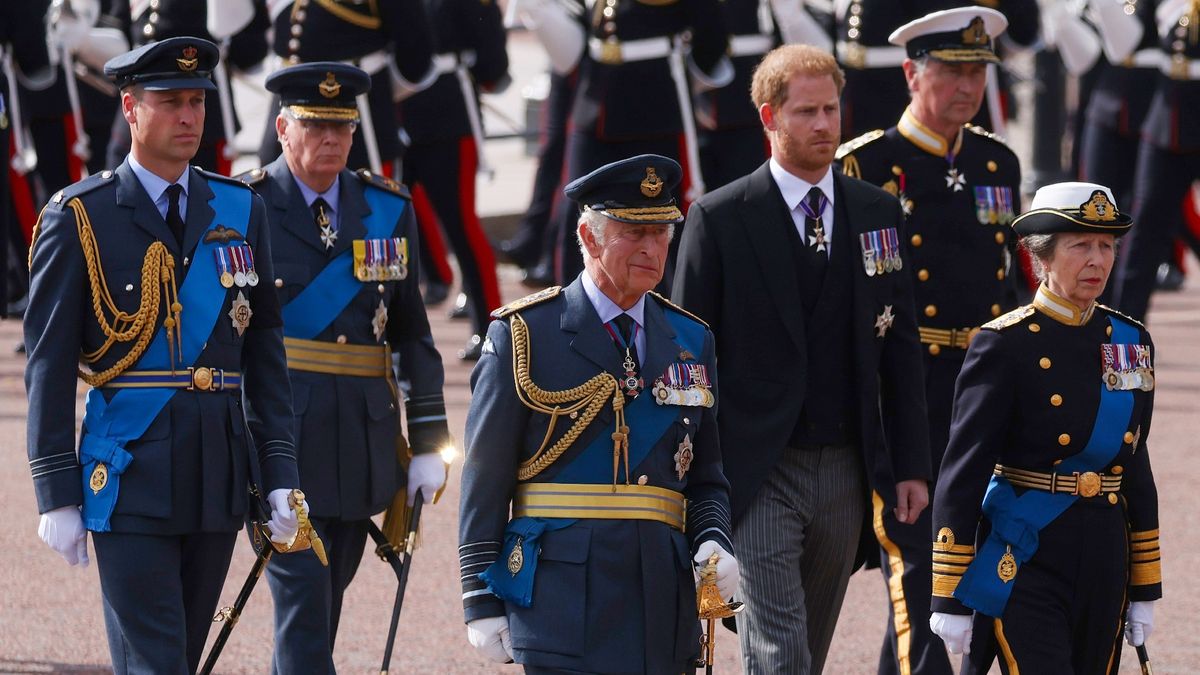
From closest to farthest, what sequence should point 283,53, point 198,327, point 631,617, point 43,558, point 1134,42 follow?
point 631,617 < point 198,327 < point 43,558 < point 283,53 < point 1134,42

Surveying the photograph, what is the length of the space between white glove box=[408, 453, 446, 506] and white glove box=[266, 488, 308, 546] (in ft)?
2.87

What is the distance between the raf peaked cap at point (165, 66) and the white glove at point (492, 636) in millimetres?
1363

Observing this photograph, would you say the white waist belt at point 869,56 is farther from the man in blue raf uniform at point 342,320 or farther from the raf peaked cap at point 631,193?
the raf peaked cap at point 631,193

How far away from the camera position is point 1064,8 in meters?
13.1

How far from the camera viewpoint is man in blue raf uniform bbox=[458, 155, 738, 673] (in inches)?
181

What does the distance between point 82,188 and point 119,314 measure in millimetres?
297

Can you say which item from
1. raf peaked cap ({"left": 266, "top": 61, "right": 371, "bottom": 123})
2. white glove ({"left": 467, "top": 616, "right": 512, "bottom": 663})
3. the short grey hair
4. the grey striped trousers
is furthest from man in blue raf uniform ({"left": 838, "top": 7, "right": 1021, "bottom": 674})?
white glove ({"left": 467, "top": 616, "right": 512, "bottom": 663})

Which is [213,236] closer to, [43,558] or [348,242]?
[348,242]

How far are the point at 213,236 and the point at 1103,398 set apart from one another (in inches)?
77.7

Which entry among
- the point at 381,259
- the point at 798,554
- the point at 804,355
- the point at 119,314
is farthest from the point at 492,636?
the point at 381,259

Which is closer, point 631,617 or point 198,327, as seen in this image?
point 631,617

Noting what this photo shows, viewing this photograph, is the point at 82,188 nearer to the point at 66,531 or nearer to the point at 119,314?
the point at 119,314

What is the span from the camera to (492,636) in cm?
459

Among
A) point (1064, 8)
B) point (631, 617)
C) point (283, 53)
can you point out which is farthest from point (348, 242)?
point (1064, 8)
